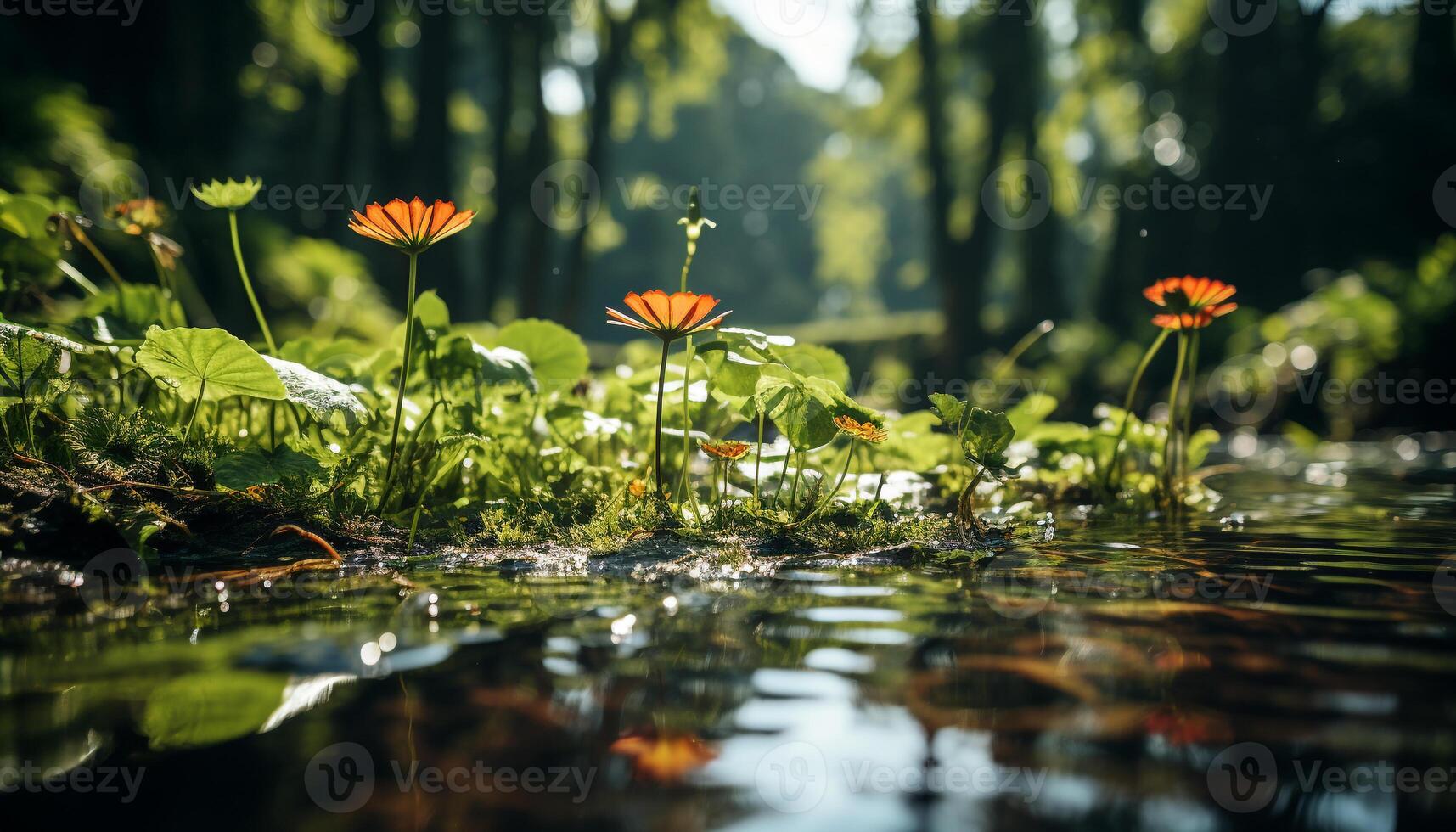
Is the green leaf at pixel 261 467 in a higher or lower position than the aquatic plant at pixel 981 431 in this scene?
lower

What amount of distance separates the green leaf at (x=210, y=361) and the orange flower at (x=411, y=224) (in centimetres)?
35

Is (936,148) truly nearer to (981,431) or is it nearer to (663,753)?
(981,431)

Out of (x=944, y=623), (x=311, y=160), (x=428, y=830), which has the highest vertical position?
(x=311, y=160)

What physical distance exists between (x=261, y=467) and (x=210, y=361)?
26 cm

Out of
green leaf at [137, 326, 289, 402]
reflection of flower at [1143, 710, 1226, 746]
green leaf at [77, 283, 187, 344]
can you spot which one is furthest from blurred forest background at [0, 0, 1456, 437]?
reflection of flower at [1143, 710, 1226, 746]

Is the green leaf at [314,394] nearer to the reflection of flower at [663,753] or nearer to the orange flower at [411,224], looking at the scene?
the orange flower at [411,224]

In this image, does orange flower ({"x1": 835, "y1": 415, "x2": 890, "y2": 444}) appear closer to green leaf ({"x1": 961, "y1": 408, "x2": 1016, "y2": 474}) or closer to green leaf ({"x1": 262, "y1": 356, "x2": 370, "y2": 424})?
green leaf ({"x1": 961, "y1": 408, "x2": 1016, "y2": 474})

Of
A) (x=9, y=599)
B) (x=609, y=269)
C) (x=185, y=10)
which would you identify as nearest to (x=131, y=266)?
(x=185, y=10)

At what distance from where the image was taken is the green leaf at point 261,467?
1.95 m

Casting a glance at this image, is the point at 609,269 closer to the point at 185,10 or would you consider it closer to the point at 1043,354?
the point at 1043,354

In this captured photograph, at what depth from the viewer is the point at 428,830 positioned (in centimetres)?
84

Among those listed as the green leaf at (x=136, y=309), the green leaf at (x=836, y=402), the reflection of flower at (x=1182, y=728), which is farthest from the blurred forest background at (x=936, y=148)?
the reflection of flower at (x=1182, y=728)

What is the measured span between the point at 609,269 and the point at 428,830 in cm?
4231

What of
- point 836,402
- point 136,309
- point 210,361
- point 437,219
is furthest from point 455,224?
point 136,309
